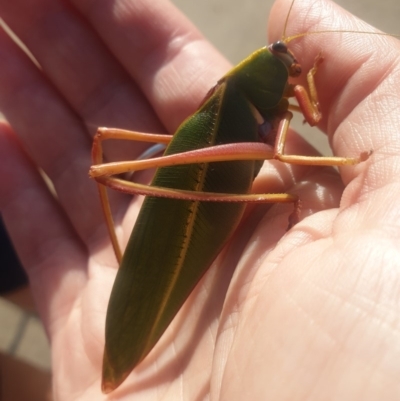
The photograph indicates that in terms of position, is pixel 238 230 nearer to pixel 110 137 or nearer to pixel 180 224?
pixel 180 224

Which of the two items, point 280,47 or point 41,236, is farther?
point 41,236

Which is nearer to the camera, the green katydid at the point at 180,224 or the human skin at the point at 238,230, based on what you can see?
the human skin at the point at 238,230

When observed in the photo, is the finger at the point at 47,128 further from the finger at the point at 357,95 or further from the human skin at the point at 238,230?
the finger at the point at 357,95

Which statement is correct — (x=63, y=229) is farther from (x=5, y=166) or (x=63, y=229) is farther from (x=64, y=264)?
(x=5, y=166)

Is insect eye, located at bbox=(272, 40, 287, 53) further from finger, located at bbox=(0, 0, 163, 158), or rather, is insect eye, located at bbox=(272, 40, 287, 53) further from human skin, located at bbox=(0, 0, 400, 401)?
finger, located at bbox=(0, 0, 163, 158)

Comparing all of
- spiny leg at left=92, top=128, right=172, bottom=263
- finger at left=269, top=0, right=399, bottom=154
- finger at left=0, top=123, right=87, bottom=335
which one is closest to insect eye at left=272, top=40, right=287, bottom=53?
finger at left=269, top=0, right=399, bottom=154

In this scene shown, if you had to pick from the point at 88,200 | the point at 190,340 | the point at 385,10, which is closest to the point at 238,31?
the point at 385,10

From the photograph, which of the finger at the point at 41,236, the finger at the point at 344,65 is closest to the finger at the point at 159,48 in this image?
the finger at the point at 344,65

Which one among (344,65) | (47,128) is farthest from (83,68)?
(344,65)
